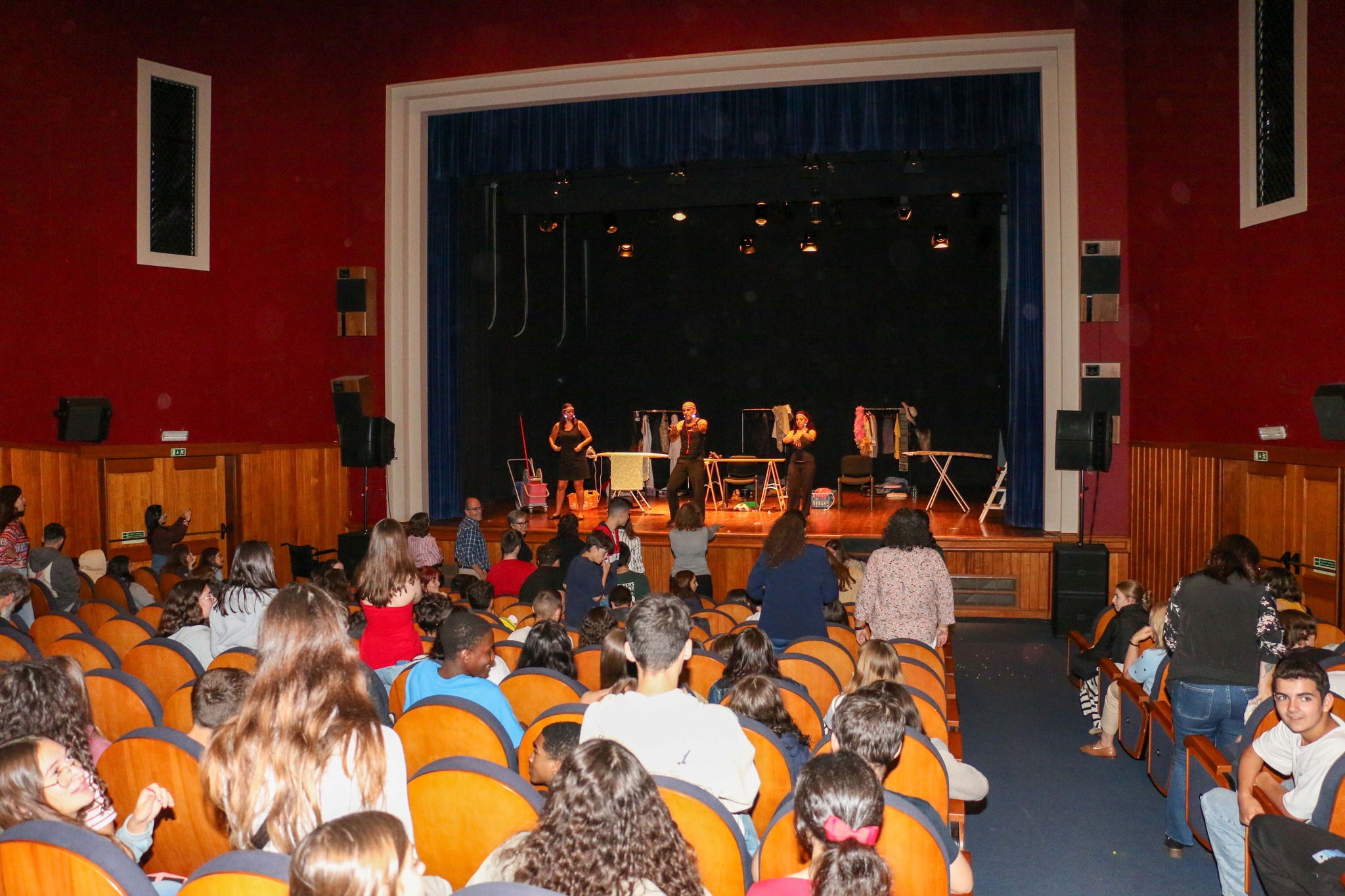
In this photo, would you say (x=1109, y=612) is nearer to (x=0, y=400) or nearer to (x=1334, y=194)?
(x=1334, y=194)

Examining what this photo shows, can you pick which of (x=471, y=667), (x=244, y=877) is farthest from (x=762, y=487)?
(x=244, y=877)

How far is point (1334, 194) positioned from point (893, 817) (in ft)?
20.0

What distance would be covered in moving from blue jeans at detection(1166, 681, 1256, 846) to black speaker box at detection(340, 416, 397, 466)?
8043 millimetres

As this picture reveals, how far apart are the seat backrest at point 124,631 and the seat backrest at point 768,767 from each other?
319 centimetres

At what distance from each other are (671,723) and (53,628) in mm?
3553

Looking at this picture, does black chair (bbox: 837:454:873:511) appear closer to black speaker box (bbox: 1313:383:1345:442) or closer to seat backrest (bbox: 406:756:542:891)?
black speaker box (bbox: 1313:383:1345:442)

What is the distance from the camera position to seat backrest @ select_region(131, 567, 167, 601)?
6.75 m

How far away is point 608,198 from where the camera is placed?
40.2 feet

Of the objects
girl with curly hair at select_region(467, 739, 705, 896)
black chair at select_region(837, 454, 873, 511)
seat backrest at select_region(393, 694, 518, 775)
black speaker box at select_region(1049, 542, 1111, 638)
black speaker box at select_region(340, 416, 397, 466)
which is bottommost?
black speaker box at select_region(1049, 542, 1111, 638)

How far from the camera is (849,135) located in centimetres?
1020

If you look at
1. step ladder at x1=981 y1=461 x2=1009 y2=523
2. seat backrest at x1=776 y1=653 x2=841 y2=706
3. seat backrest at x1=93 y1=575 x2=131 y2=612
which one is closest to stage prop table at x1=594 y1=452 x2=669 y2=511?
step ladder at x1=981 y1=461 x2=1009 y2=523

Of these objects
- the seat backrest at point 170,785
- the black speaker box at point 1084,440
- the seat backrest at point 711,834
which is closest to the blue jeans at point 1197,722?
the seat backrest at point 711,834

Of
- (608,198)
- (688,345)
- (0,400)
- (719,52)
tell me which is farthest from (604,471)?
(0,400)

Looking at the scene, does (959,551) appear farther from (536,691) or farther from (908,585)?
(536,691)
